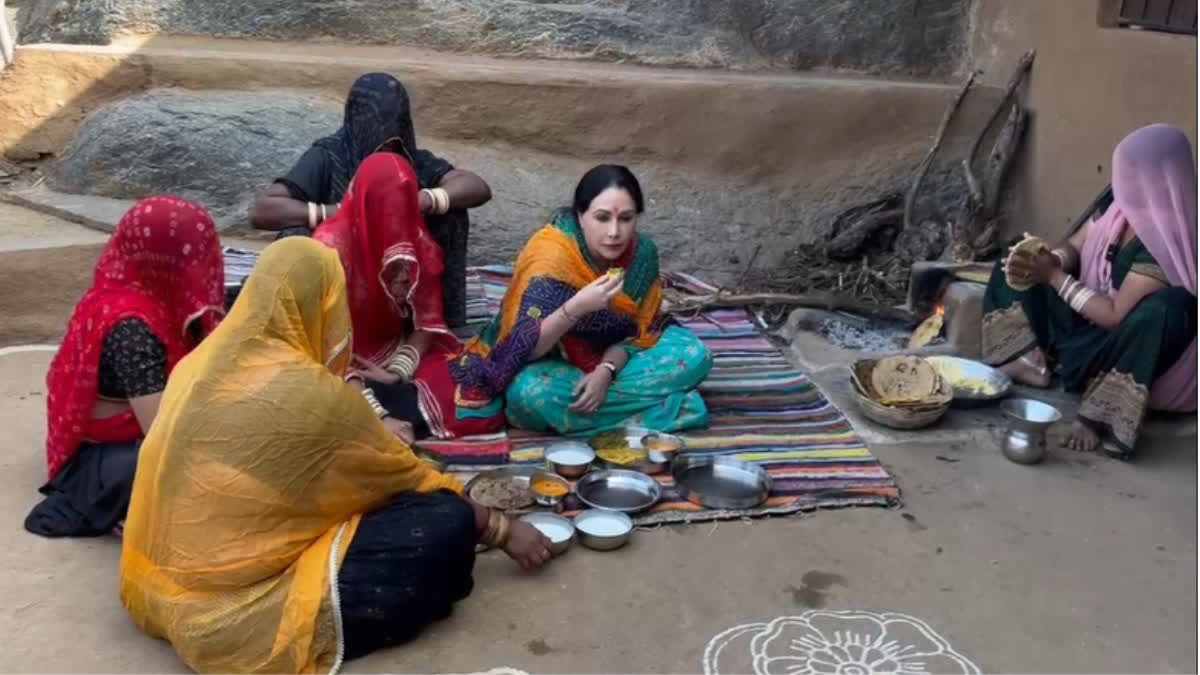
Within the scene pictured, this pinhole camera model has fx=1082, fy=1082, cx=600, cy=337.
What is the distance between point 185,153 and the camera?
545 cm

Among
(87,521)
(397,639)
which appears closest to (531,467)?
(397,639)

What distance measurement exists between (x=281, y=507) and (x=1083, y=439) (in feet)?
9.39

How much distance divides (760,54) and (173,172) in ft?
11.4

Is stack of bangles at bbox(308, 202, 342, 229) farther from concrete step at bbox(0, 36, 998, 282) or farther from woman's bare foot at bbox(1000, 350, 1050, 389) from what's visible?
woman's bare foot at bbox(1000, 350, 1050, 389)

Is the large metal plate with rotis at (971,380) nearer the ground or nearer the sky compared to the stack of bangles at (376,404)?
nearer the ground

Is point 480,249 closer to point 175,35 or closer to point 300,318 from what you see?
point 175,35

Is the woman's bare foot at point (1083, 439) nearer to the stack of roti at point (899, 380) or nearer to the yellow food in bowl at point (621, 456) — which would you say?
the stack of roti at point (899, 380)

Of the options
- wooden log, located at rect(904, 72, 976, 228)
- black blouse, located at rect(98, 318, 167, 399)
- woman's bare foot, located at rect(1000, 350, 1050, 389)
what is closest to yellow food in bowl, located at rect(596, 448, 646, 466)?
black blouse, located at rect(98, 318, 167, 399)

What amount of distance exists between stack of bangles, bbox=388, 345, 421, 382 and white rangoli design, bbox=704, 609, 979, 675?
1.63 metres

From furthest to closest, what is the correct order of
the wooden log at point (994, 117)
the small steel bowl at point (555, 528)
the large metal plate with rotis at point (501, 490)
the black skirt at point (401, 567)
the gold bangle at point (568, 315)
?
the wooden log at point (994, 117), the gold bangle at point (568, 315), the large metal plate with rotis at point (501, 490), the small steel bowl at point (555, 528), the black skirt at point (401, 567)

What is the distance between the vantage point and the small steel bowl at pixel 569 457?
3.53 metres

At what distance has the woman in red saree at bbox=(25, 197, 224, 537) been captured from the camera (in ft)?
9.14

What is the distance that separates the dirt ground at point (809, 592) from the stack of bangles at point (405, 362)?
3.44 feet

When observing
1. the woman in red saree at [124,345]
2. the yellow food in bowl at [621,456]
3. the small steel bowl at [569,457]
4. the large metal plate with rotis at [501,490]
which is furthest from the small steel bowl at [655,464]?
the woman in red saree at [124,345]
